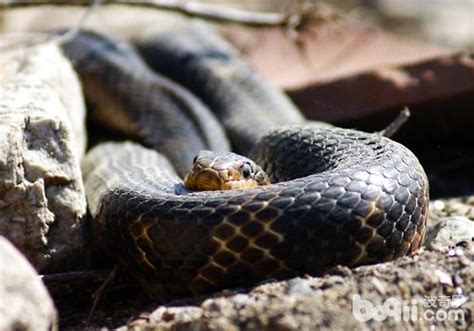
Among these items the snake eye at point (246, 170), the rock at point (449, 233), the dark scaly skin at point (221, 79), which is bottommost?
the dark scaly skin at point (221, 79)

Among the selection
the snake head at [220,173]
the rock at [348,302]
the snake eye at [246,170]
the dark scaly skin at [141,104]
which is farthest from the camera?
the dark scaly skin at [141,104]

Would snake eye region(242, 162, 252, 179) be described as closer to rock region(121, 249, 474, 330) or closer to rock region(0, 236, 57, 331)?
rock region(121, 249, 474, 330)

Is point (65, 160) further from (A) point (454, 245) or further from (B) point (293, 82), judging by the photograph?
(B) point (293, 82)

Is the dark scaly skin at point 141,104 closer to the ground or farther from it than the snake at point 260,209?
closer to the ground

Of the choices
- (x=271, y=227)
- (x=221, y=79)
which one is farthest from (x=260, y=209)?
(x=221, y=79)

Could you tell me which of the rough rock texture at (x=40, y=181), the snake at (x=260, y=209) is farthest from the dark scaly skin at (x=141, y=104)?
the rough rock texture at (x=40, y=181)

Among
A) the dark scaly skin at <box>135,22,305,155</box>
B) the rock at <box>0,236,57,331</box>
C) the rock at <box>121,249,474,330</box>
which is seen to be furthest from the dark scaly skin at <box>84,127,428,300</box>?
the dark scaly skin at <box>135,22,305,155</box>

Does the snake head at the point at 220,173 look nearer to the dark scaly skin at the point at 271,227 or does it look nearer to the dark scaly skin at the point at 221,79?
the dark scaly skin at the point at 271,227
